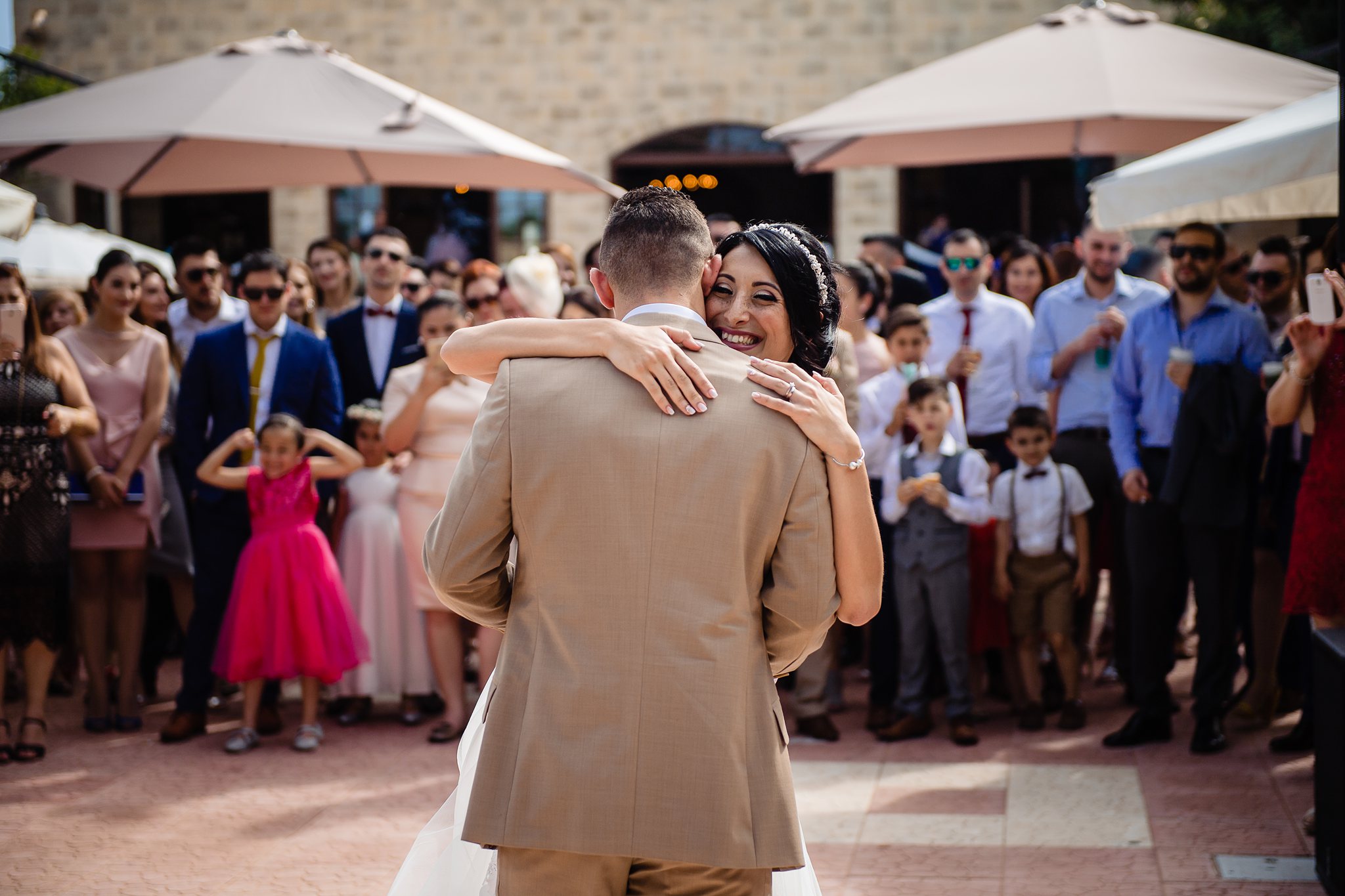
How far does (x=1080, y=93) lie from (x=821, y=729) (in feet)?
12.1

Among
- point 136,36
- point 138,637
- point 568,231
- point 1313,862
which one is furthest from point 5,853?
point 136,36

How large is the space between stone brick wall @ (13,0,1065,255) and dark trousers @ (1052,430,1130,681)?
10363 mm

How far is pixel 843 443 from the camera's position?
260 cm

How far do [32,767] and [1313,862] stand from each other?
5296 mm

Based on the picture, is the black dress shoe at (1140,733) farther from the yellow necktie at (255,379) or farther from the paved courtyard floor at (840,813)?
the yellow necktie at (255,379)

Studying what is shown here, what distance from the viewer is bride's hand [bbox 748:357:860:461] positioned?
2551 millimetres

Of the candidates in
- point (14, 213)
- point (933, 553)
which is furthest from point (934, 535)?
point (14, 213)

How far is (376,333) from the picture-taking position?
7945mm

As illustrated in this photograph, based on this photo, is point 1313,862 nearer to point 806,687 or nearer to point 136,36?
point 806,687

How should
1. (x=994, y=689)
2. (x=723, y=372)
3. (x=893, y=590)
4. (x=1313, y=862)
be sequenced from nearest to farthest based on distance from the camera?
1. (x=723, y=372)
2. (x=1313, y=862)
3. (x=893, y=590)
4. (x=994, y=689)

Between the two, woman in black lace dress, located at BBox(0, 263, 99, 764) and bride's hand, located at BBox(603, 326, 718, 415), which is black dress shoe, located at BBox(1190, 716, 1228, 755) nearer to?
bride's hand, located at BBox(603, 326, 718, 415)

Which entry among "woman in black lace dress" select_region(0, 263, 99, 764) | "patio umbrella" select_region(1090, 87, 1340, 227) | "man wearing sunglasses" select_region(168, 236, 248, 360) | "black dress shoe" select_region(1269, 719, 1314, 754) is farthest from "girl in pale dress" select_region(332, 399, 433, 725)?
"black dress shoe" select_region(1269, 719, 1314, 754)

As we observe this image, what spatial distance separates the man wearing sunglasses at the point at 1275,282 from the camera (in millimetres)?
7172

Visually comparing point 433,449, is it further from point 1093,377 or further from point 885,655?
point 1093,377
